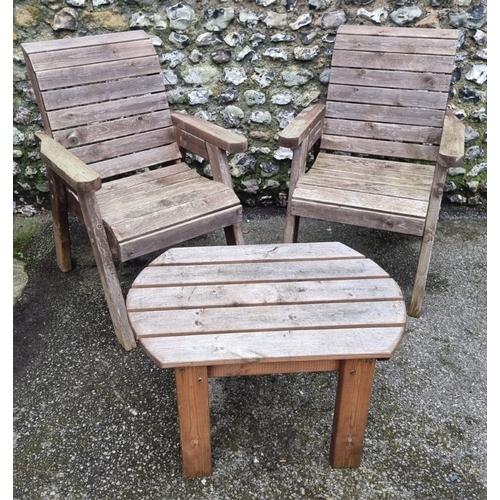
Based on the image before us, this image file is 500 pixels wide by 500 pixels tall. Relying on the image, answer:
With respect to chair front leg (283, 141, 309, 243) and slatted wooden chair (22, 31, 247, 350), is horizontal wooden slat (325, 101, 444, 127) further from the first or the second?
slatted wooden chair (22, 31, 247, 350)

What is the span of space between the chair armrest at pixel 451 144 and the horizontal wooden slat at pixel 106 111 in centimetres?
136

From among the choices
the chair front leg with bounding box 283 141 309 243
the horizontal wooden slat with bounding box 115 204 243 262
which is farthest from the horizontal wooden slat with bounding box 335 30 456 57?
the horizontal wooden slat with bounding box 115 204 243 262

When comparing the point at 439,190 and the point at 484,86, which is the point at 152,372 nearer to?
the point at 439,190

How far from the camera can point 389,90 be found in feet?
8.61

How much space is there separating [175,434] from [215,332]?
1.86 ft

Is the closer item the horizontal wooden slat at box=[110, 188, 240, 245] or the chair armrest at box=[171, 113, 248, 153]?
the horizontal wooden slat at box=[110, 188, 240, 245]

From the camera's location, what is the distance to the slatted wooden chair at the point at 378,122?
91.0 inches

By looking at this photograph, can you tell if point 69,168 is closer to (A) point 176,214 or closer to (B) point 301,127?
(A) point 176,214

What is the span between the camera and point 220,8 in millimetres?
2691

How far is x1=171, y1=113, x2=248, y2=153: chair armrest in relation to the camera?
2.20 meters

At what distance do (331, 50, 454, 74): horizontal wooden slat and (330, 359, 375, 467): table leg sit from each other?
1743 mm

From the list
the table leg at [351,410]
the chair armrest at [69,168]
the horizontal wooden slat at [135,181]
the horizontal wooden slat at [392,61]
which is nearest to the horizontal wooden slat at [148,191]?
the horizontal wooden slat at [135,181]

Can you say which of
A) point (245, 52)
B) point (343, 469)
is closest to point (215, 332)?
point (343, 469)

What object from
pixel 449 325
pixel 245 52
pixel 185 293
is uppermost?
pixel 245 52
